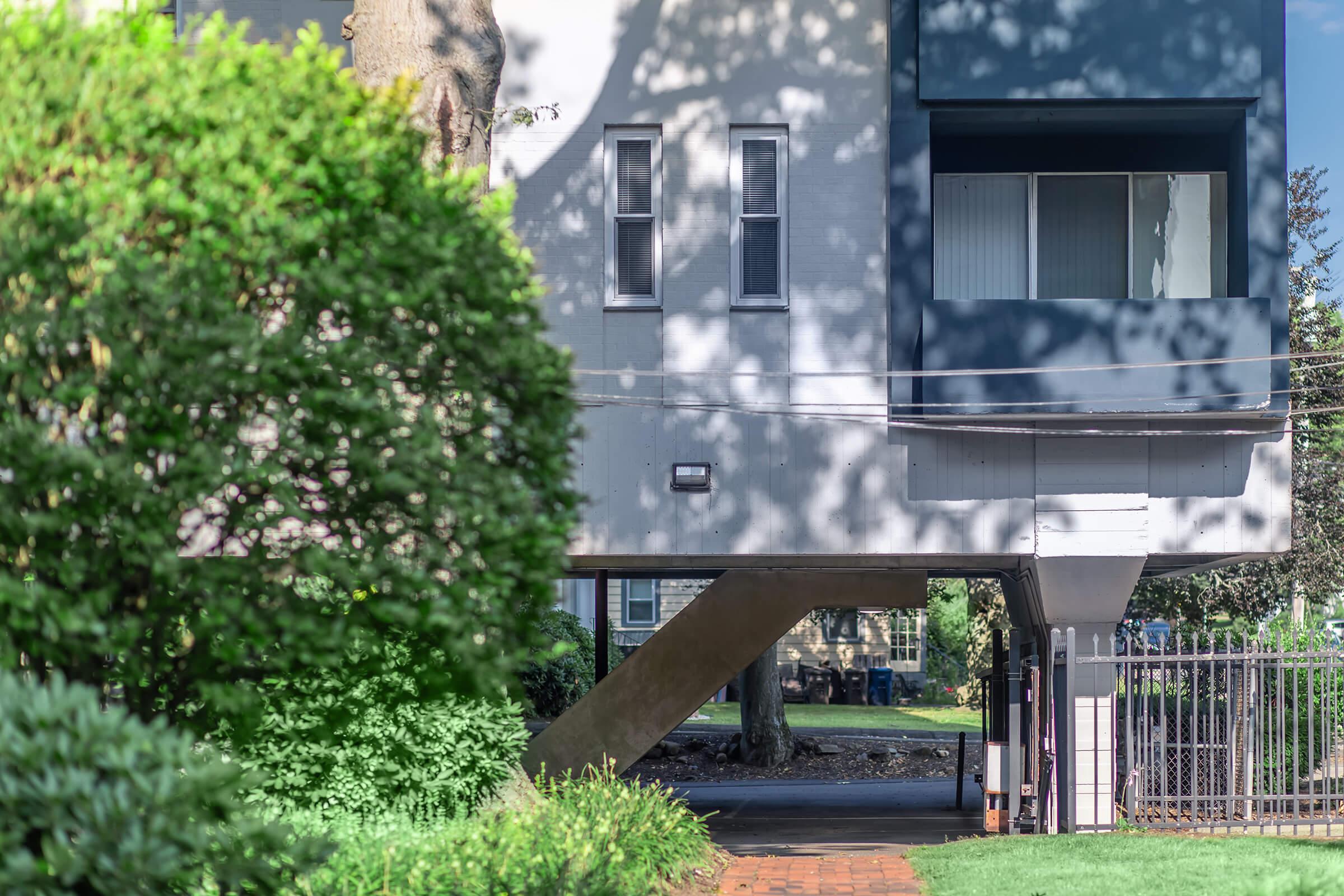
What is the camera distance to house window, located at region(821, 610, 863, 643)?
43.8 meters

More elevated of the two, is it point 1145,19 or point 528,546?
point 1145,19

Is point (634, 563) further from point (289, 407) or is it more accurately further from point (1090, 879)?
point (289, 407)

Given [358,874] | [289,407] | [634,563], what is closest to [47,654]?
[289,407]

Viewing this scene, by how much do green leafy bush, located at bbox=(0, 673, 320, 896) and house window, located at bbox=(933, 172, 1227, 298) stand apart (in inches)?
453

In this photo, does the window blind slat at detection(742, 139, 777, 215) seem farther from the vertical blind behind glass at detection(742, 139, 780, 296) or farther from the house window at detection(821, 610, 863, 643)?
the house window at detection(821, 610, 863, 643)

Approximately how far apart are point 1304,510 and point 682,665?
13647mm

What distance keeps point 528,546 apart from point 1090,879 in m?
6.55

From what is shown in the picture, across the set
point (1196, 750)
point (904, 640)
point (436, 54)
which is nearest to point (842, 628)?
point (904, 640)

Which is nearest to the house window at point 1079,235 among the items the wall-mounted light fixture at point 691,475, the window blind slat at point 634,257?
the window blind slat at point 634,257

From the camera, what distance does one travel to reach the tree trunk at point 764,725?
25281 millimetres

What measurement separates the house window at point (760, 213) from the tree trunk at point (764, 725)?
12.1 metres


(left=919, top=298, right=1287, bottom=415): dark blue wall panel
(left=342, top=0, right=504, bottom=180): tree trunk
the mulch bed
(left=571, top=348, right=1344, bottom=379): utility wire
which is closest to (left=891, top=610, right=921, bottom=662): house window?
the mulch bed

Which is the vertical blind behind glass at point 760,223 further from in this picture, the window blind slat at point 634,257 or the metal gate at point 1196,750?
the metal gate at point 1196,750

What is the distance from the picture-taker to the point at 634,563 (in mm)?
14609
